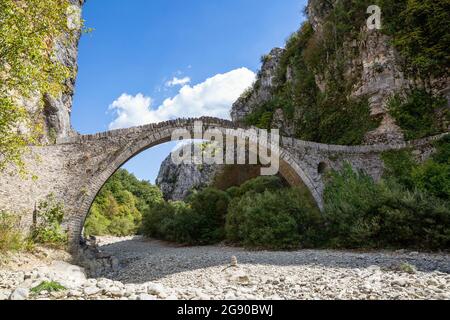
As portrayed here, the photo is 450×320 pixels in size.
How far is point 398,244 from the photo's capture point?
9344mm

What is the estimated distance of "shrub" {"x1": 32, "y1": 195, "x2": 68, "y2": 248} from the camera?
9914 millimetres

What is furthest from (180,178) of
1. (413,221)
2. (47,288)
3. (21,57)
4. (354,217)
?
(47,288)

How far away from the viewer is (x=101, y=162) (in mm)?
11578

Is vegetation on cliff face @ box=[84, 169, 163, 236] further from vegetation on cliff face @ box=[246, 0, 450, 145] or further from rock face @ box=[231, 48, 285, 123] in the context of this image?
vegetation on cliff face @ box=[246, 0, 450, 145]

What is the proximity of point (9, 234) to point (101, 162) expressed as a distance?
3972 millimetres

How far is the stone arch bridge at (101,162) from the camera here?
404 inches

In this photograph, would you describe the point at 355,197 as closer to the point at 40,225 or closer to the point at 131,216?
the point at 40,225

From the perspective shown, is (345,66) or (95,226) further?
(95,226)

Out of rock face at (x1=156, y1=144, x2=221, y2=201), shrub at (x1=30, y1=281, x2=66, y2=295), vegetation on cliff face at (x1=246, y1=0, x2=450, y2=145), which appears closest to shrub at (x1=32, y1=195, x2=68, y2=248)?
shrub at (x1=30, y1=281, x2=66, y2=295)

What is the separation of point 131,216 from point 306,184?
2779 cm

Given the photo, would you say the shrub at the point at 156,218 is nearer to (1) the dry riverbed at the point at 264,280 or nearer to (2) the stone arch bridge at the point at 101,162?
(2) the stone arch bridge at the point at 101,162

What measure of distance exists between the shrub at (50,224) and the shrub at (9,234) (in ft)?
1.80

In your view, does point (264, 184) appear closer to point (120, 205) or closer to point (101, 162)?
point (101, 162)

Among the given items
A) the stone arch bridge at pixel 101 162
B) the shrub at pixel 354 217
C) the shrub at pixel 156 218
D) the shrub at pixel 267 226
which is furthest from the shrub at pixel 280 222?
the shrub at pixel 156 218
